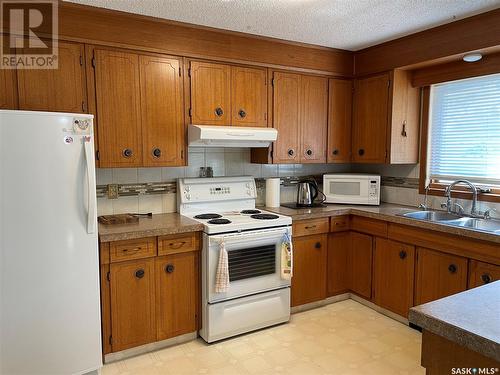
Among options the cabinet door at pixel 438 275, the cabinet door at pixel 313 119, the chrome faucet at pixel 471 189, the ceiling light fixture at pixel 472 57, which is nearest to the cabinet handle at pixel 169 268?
the cabinet door at pixel 313 119

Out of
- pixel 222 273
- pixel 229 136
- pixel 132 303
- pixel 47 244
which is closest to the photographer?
pixel 47 244

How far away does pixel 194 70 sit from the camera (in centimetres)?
293

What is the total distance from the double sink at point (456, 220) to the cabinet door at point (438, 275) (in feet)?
0.86

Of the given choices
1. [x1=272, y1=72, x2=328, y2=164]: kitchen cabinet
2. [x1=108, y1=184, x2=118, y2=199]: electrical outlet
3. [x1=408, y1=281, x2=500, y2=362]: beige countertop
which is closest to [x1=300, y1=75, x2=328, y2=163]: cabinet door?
[x1=272, y1=72, x2=328, y2=164]: kitchen cabinet

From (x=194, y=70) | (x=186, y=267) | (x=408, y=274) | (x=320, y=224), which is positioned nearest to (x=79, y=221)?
(x=186, y=267)

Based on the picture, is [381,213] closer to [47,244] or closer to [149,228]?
[149,228]

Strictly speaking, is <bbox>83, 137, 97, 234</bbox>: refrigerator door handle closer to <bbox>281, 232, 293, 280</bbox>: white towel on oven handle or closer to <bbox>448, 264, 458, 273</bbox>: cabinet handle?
<bbox>281, 232, 293, 280</bbox>: white towel on oven handle

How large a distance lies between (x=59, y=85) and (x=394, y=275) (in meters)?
2.98

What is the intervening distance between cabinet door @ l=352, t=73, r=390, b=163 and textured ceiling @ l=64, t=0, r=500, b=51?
0.53 metres

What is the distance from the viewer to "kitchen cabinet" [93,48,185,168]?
2.62 metres

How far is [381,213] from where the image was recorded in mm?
3150

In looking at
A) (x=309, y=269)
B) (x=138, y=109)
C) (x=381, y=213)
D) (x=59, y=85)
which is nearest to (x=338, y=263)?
(x=309, y=269)

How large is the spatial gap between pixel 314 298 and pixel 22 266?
2.35 metres

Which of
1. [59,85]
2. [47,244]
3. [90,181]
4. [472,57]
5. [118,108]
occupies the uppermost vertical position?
[472,57]
